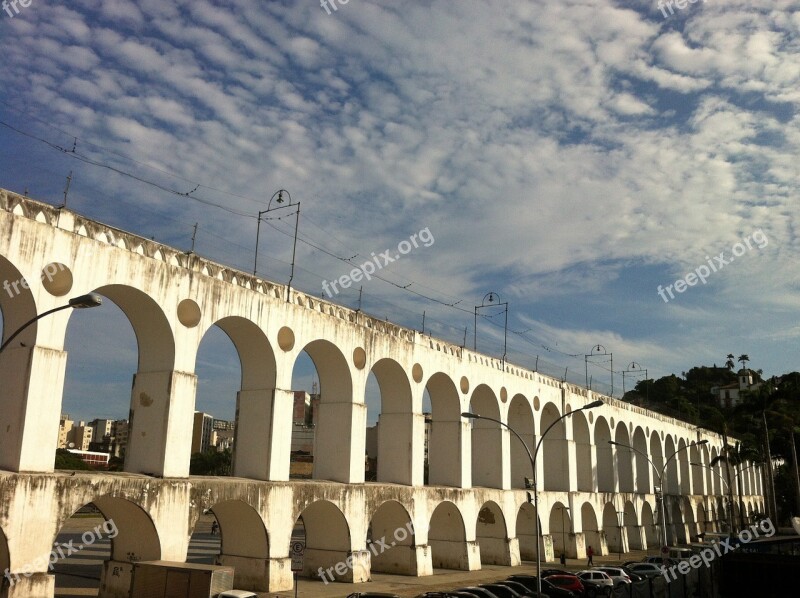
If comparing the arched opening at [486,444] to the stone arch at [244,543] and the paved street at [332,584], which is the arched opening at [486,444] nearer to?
the paved street at [332,584]

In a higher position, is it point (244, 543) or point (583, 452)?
point (583, 452)

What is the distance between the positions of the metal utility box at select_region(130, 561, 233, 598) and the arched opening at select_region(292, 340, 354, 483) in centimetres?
1076

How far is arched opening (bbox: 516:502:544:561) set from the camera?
44.9m

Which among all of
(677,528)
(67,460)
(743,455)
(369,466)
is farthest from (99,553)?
(743,455)

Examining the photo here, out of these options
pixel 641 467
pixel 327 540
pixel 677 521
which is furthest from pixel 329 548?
pixel 677 521

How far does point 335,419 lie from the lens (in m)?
31.4

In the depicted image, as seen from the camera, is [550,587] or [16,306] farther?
[550,587]

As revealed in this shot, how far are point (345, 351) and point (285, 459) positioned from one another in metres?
5.68

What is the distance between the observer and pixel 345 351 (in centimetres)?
3125

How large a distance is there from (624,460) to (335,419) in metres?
40.4

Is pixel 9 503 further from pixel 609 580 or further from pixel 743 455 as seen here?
pixel 743 455

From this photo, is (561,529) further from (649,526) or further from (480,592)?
(480,592)

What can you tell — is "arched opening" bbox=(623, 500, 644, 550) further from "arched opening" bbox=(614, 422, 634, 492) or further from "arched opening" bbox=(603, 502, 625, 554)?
"arched opening" bbox=(603, 502, 625, 554)

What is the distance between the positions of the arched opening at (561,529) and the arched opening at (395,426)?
17487 millimetres
